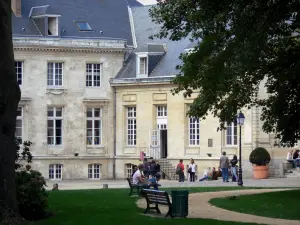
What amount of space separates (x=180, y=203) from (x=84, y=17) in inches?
1523

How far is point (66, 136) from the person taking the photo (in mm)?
54906

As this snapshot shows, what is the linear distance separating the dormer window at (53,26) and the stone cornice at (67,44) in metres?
1.13

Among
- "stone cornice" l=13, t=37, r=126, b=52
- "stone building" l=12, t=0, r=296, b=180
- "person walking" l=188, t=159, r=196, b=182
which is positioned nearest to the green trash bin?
"person walking" l=188, t=159, r=196, b=182

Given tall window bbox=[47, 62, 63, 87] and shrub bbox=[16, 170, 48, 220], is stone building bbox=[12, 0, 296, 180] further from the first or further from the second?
shrub bbox=[16, 170, 48, 220]

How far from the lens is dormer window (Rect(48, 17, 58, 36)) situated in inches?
2191

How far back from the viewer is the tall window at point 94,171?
2173 inches

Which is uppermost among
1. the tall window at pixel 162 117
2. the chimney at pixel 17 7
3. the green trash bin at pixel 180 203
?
the chimney at pixel 17 7

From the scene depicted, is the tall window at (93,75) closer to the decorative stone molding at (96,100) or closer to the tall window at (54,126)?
the decorative stone molding at (96,100)

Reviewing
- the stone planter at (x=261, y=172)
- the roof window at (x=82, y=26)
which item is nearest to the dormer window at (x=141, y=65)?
the roof window at (x=82, y=26)

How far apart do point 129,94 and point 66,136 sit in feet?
17.1

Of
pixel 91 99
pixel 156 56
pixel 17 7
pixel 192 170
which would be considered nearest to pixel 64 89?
pixel 91 99

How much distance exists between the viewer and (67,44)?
2162 inches

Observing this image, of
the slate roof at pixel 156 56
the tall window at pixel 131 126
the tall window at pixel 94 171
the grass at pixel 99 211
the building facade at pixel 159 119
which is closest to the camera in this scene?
the grass at pixel 99 211

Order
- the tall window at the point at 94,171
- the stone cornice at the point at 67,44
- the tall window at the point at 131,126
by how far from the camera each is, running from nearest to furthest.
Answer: the stone cornice at the point at 67,44 < the tall window at the point at 94,171 < the tall window at the point at 131,126
